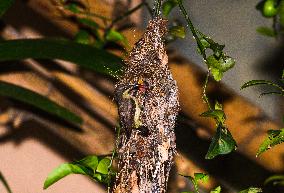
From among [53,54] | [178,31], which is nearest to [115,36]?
[53,54]

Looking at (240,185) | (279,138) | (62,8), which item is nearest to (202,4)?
(62,8)

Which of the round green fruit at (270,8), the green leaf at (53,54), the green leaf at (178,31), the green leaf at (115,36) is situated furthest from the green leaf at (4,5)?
the round green fruit at (270,8)

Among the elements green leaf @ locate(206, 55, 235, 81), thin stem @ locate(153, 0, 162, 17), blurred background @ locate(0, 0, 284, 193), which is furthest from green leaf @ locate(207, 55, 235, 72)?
blurred background @ locate(0, 0, 284, 193)

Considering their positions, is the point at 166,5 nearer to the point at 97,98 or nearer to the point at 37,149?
the point at 97,98

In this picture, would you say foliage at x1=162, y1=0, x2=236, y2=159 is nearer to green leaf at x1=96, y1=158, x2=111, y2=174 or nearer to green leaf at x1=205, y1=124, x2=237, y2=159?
green leaf at x1=205, y1=124, x2=237, y2=159

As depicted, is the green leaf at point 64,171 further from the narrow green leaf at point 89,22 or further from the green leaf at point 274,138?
the narrow green leaf at point 89,22

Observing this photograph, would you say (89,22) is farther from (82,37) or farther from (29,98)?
(29,98)
